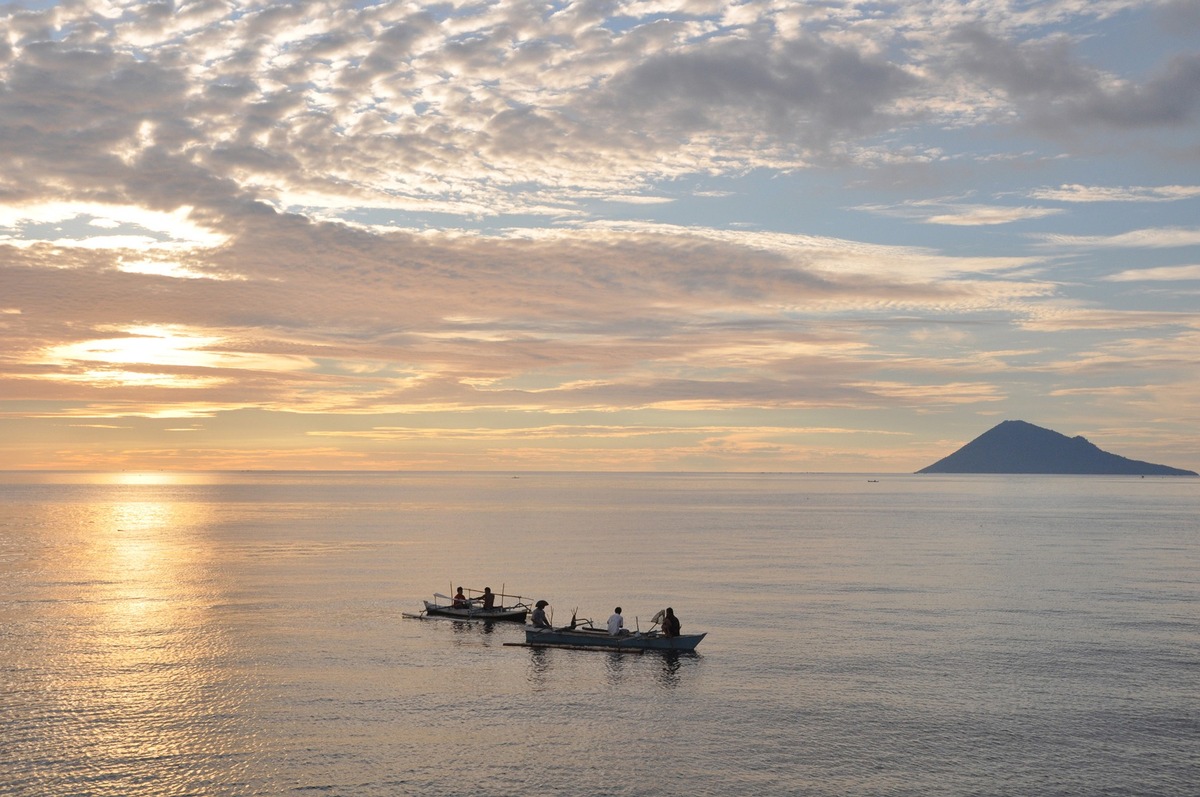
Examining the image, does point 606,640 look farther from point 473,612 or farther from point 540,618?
point 473,612

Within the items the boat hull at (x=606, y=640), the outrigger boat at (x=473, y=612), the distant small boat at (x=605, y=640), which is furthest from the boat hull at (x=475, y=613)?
the boat hull at (x=606, y=640)

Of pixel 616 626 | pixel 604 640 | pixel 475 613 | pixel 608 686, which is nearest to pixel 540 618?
pixel 604 640

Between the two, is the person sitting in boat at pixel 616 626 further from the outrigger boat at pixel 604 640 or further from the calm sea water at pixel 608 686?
the calm sea water at pixel 608 686

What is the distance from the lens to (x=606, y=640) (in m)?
63.3

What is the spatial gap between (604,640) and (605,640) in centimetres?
9

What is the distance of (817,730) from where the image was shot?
143ft

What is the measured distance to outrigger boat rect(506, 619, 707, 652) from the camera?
201 ft

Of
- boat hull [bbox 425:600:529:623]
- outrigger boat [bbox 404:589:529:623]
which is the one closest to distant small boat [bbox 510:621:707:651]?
outrigger boat [bbox 404:589:529:623]

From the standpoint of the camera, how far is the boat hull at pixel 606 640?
61.1m

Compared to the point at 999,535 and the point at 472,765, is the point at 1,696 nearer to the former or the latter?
the point at 472,765

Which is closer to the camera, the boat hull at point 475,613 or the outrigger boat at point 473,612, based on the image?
the outrigger boat at point 473,612

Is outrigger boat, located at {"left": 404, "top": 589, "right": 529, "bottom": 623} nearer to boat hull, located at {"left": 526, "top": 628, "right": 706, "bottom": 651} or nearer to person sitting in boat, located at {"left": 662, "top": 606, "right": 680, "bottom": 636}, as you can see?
boat hull, located at {"left": 526, "top": 628, "right": 706, "bottom": 651}

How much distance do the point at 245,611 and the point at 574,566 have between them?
1723 inches

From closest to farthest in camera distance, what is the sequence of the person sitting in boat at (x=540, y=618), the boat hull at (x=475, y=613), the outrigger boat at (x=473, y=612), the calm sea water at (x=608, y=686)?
the calm sea water at (x=608, y=686), the person sitting in boat at (x=540, y=618), the outrigger boat at (x=473, y=612), the boat hull at (x=475, y=613)
